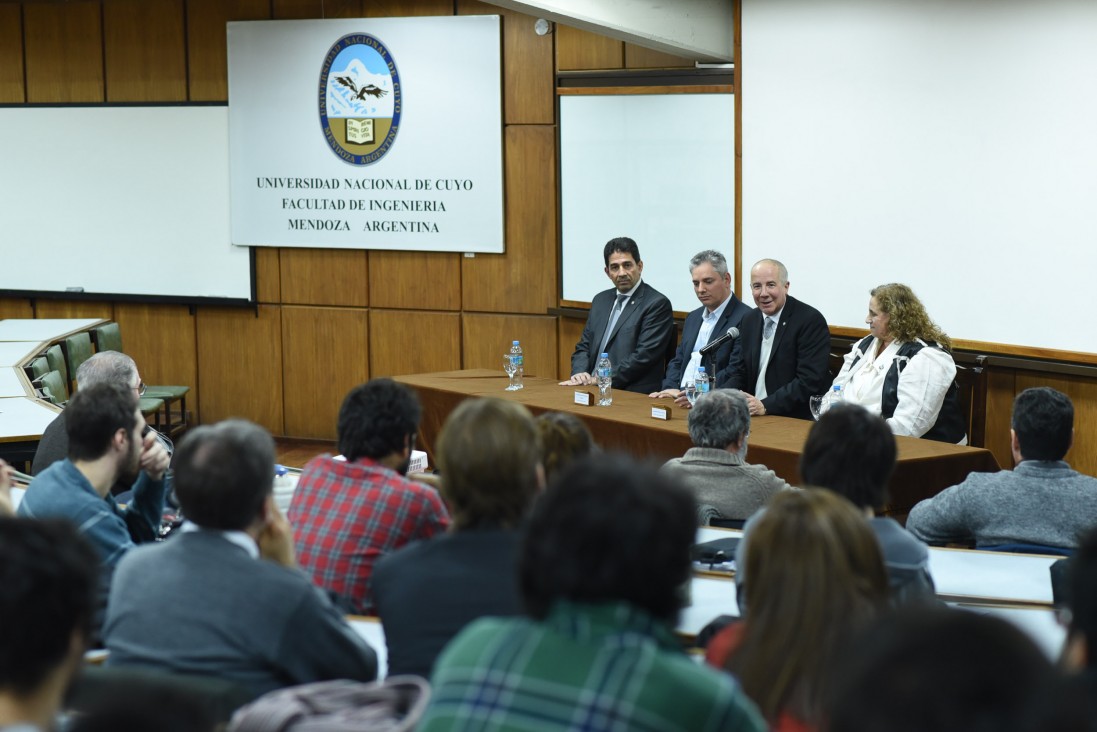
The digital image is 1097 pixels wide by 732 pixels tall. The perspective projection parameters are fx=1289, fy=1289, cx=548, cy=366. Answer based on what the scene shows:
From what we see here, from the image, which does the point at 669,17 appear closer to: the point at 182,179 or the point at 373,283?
the point at 373,283

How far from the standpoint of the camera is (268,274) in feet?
28.7

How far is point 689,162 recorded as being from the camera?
717cm

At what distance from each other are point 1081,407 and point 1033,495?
254 centimetres

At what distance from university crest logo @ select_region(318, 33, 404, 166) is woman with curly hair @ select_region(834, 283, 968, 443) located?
3855 millimetres

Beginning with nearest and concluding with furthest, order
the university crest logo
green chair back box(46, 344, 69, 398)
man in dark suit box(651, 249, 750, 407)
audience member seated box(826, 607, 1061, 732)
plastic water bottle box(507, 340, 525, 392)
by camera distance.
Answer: audience member seated box(826, 607, 1061, 732), man in dark suit box(651, 249, 750, 407), plastic water bottle box(507, 340, 525, 392), green chair back box(46, 344, 69, 398), the university crest logo

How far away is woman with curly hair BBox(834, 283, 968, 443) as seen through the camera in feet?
17.3

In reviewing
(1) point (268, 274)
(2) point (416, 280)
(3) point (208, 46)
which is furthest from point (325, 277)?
(3) point (208, 46)

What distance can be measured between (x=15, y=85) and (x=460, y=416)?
25.9 feet

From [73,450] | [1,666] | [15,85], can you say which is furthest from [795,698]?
[15,85]

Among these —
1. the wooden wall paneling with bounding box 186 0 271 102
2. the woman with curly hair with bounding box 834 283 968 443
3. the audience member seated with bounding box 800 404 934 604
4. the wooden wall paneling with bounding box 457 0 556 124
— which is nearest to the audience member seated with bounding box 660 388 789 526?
the audience member seated with bounding box 800 404 934 604

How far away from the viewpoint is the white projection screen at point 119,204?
8805 millimetres

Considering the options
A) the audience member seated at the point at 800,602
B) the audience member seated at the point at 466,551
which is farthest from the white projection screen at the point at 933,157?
the audience member seated at the point at 800,602

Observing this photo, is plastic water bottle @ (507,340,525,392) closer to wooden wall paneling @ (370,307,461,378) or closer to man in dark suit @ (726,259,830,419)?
man in dark suit @ (726,259,830,419)

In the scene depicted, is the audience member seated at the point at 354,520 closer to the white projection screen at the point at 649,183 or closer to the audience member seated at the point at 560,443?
the audience member seated at the point at 560,443
